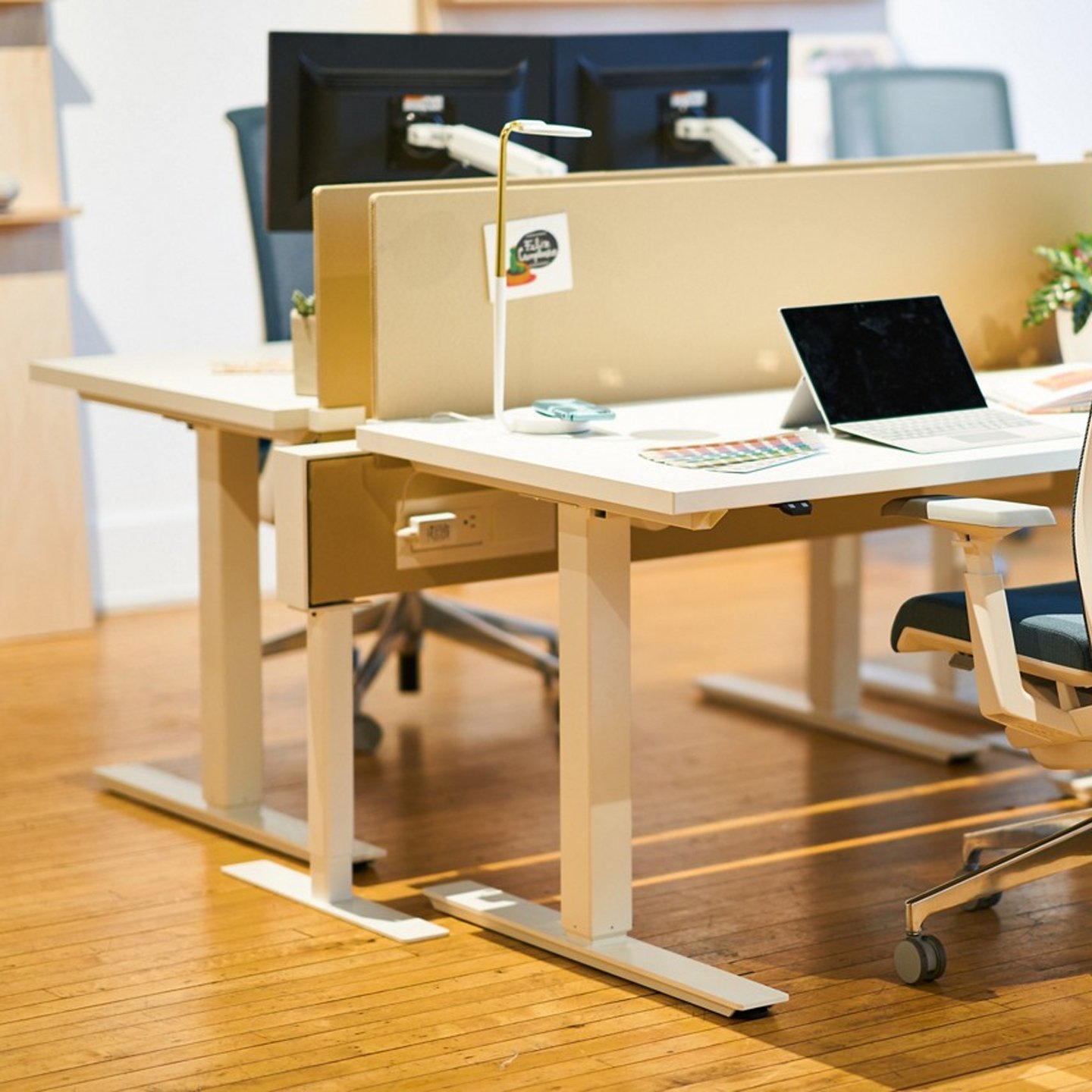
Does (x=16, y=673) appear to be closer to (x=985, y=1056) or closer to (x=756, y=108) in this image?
(x=756, y=108)

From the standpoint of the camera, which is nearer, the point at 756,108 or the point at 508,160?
the point at 508,160

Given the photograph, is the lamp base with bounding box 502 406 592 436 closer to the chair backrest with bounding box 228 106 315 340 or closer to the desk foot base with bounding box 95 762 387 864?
the desk foot base with bounding box 95 762 387 864

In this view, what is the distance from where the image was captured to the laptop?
2834 mm

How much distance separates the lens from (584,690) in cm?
273

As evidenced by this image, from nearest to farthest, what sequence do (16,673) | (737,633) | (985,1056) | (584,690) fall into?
(985,1056), (584,690), (16,673), (737,633)

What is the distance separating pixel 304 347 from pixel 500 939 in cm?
92

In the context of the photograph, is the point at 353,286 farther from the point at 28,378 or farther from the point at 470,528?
the point at 28,378

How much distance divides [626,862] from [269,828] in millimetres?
797

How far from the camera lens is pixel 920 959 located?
2.73m

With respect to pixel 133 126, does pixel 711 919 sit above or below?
below

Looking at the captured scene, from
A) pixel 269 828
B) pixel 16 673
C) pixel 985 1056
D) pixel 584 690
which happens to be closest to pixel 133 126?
pixel 16 673

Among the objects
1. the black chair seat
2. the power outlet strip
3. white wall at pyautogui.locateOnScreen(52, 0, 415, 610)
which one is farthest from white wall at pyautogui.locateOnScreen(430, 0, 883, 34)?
the black chair seat

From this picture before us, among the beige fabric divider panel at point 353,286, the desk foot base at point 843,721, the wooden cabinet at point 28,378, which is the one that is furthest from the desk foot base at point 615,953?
the wooden cabinet at point 28,378

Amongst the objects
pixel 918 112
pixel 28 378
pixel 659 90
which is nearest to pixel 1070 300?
pixel 659 90
